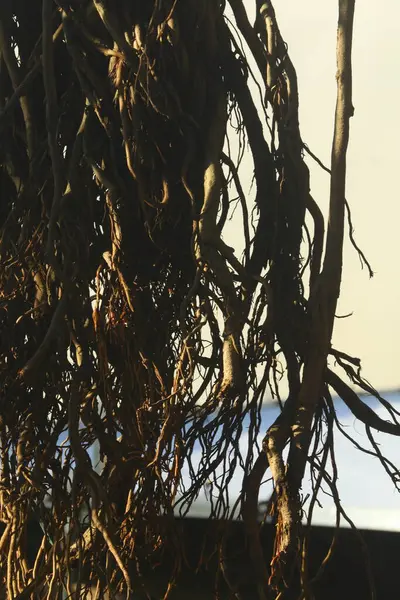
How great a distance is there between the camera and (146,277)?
0.60 metres

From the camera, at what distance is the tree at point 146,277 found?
0.54 metres

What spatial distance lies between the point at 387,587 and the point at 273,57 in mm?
664

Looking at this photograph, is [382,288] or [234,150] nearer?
[382,288]

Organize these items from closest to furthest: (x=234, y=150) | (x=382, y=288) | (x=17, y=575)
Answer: (x=17, y=575) < (x=382, y=288) < (x=234, y=150)

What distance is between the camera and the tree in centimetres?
54

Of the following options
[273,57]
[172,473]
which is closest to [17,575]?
[172,473]

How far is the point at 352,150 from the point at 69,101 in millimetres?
537

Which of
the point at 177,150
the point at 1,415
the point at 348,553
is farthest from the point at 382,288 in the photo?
the point at 1,415

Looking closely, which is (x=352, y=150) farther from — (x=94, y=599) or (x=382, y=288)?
(x=94, y=599)

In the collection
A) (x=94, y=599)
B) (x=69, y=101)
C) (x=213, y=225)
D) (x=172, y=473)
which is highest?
(x=69, y=101)

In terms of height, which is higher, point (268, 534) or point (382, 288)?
point (382, 288)

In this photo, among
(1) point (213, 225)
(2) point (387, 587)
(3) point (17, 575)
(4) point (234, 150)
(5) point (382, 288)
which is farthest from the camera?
(4) point (234, 150)

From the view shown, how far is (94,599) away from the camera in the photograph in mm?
608

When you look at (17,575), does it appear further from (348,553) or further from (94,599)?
(348,553)
